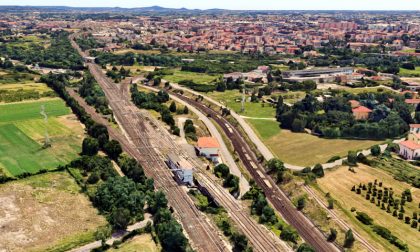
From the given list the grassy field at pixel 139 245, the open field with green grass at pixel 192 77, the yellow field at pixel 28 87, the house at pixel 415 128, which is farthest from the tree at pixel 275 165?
the yellow field at pixel 28 87

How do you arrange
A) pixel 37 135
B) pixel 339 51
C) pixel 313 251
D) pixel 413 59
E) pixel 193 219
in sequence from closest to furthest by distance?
pixel 313 251 → pixel 193 219 → pixel 37 135 → pixel 413 59 → pixel 339 51

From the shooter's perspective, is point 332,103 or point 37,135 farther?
point 332,103

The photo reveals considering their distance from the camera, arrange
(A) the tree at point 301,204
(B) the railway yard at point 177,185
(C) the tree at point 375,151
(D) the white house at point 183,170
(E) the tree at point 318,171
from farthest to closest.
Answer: (C) the tree at point 375,151 → (E) the tree at point 318,171 → (D) the white house at point 183,170 → (A) the tree at point 301,204 → (B) the railway yard at point 177,185

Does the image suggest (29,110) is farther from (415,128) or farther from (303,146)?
(415,128)

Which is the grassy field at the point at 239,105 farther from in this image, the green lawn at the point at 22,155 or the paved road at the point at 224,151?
the green lawn at the point at 22,155

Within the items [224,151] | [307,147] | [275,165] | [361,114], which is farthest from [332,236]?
[361,114]

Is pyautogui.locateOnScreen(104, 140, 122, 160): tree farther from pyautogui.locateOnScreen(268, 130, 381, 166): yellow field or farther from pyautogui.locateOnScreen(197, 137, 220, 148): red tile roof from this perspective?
pyautogui.locateOnScreen(268, 130, 381, 166): yellow field

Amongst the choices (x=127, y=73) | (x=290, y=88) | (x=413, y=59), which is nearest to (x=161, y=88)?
(x=127, y=73)

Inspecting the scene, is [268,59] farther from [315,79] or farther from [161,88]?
[161,88]
